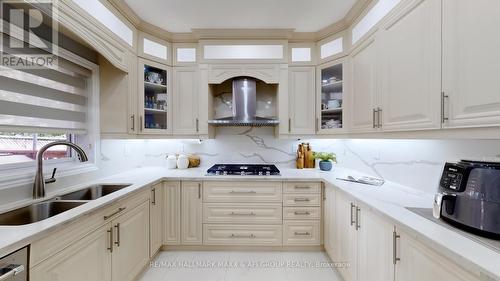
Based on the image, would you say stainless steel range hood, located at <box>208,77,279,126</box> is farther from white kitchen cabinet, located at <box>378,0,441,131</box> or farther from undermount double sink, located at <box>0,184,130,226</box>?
undermount double sink, located at <box>0,184,130,226</box>

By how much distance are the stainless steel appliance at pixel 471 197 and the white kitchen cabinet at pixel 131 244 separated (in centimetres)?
203

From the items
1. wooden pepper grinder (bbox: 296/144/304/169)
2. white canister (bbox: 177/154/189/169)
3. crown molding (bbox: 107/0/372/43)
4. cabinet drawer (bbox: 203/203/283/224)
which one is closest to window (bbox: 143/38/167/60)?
crown molding (bbox: 107/0/372/43)

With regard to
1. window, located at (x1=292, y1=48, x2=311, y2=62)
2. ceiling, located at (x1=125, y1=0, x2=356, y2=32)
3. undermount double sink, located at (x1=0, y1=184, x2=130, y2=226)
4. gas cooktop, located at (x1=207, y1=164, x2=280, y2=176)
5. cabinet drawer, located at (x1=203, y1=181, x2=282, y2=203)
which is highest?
ceiling, located at (x1=125, y1=0, x2=356, y2=32)

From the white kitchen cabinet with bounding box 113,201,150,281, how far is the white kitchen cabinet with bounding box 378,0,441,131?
2149 millimetres

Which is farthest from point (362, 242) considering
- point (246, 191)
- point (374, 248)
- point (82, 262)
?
point (82, 262)

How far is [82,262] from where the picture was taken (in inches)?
49.8

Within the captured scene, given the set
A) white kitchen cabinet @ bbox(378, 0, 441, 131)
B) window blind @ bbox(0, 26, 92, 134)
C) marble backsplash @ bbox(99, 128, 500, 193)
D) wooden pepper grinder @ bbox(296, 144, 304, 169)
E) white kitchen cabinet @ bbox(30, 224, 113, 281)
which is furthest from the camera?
wooden pepper grinder @ bbox(296, 144, 304, 169)

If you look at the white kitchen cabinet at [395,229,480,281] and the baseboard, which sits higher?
the white kitchen cabinet at [395,229,480,281]

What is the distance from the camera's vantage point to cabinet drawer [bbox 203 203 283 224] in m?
2.41

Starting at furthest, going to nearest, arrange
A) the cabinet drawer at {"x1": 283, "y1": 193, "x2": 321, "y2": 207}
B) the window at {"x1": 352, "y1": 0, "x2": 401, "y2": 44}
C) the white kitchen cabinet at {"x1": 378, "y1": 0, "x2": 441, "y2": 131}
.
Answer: the cabinet drawer at {"x1": 283, "y1": 193, "x2": 321, "y2": 207} → the window at {"x1": 352, "y1": 0, "x2": 401, "y2": 44} → the white kitchen cabinet at {"x1": 378, "y1": 0, "x2": 441, "y2": 131}

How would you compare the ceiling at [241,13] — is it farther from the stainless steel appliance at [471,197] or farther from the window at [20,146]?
the stainless steel appliance at [471,197]

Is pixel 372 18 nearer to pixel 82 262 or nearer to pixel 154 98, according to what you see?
pixel 154 98

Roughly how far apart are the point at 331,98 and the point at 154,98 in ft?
7.05

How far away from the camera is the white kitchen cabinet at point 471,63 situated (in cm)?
90
